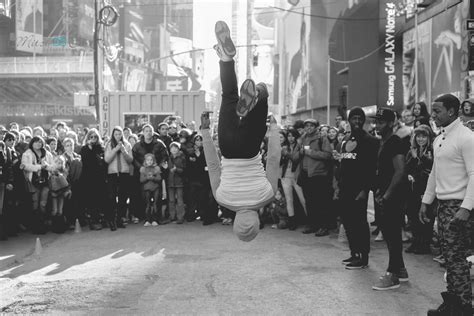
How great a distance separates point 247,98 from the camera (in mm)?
4777

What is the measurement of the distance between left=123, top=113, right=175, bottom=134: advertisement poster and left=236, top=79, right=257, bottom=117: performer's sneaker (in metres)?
13.9

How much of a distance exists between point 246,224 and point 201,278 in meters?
2.38

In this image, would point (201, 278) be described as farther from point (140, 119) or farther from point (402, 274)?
point (140, 119)

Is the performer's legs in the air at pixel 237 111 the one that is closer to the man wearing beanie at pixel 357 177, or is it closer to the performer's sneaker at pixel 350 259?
the man wearing beanie at pixel 357 177

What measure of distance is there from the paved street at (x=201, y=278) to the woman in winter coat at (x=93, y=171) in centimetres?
124

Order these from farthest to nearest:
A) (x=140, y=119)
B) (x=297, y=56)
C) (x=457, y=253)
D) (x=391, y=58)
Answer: (x=297, y=56) → (x=391, y=58) → (x=140, y=119) → (x=457, y=253)

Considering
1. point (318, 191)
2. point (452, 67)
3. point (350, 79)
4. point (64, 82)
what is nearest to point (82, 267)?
point (318, 191)

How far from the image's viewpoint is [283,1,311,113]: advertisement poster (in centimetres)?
4193

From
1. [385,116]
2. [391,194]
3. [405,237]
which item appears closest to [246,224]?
[391,194]

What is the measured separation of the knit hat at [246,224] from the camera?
500cm

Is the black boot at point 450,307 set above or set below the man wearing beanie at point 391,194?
below

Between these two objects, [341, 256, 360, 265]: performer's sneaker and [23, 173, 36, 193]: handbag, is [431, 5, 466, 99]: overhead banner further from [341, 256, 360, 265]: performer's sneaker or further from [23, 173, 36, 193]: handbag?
[23, 173, 36, 193]: handbag

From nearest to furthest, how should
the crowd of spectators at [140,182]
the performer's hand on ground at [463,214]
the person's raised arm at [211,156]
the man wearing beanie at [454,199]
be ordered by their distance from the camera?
the performer's hand on ground at [463,214]
the man wearing beanie at [454,199]
the person's raised arm at [211,156]
the crowd of spectators at [140,182]

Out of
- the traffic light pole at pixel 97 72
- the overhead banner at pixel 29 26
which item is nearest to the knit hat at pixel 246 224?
the traffic light pole at pixel 97 72
